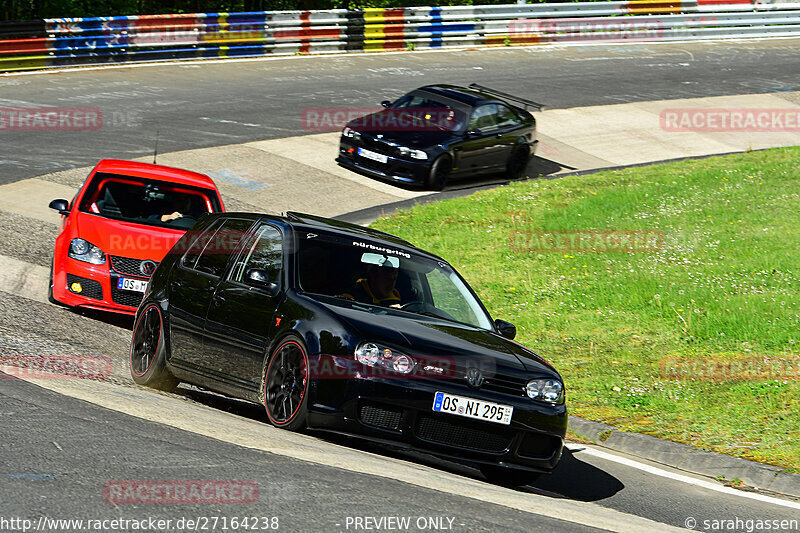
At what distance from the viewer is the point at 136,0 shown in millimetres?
32062

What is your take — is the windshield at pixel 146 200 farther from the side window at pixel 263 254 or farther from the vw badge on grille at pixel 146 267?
the side window at pixel 263 254

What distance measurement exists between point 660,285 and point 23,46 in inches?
691

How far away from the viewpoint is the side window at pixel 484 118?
19.6 metres

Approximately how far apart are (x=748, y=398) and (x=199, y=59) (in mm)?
21048

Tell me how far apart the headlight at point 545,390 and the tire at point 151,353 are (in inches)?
118

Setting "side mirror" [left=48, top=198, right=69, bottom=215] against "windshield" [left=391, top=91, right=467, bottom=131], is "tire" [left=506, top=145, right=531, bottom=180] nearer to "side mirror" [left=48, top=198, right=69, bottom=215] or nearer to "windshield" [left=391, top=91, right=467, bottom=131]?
"windshield" [left=391, top=91, right=467, bottom=131]

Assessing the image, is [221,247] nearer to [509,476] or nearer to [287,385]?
[287,385]

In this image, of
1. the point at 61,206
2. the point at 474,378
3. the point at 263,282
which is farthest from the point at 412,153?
the point at 474,378

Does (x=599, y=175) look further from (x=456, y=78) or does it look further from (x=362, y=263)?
(x=362, y=263)

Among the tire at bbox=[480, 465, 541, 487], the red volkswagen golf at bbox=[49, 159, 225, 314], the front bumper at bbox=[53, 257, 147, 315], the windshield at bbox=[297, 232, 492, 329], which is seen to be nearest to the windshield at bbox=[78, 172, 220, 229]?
the red volkswagen golf at bbox=[49, 159, 225, 314]

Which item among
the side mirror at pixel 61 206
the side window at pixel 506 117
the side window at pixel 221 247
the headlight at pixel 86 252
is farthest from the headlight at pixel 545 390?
the side window at pixel 506 117

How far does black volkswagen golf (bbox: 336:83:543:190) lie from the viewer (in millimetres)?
18922

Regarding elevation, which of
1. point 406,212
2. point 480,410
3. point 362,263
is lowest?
point 406,212

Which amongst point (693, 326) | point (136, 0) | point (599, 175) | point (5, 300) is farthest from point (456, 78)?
point (5, 300)
